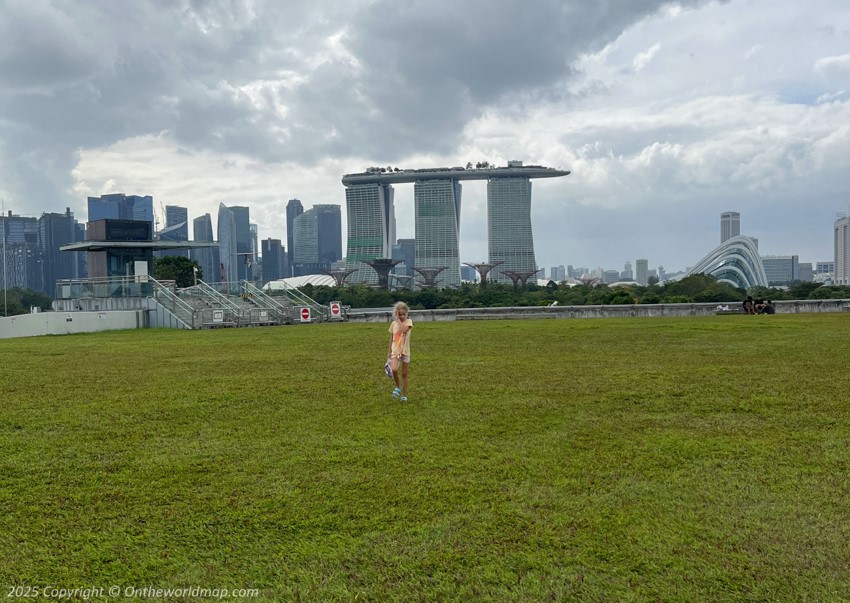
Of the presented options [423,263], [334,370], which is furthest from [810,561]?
[423,263]

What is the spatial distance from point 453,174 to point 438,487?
17063cm

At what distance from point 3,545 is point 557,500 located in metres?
3.55

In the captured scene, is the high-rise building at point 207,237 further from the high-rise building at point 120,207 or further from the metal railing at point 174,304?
the metal railing at point 174,304

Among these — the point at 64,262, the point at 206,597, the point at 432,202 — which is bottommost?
the point at 206,597

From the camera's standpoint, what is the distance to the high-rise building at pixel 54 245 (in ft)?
315

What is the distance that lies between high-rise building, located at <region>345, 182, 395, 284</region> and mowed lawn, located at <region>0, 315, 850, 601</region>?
526 feet

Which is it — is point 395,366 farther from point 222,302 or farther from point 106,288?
point 106,288

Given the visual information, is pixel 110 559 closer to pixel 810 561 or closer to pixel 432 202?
pixel 810 561

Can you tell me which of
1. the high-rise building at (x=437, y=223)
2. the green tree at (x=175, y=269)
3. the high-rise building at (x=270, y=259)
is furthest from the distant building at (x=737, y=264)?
the high-rise building at (x=270, y=259)

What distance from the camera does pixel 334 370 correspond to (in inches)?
470

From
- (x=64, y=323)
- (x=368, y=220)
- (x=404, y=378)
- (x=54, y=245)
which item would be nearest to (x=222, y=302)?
(x=64, y=323)

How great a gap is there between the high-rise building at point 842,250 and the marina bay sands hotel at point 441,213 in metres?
63.7

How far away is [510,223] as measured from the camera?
590 feet

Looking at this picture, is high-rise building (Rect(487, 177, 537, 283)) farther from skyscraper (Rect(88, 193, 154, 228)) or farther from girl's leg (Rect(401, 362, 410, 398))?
girl's leg (Rect(401, 362, 410, 398))
